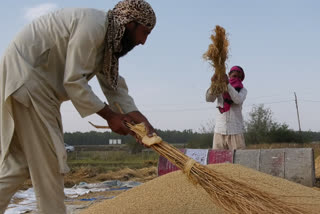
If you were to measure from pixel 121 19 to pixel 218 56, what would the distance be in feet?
9.61

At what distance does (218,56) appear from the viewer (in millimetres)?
5004

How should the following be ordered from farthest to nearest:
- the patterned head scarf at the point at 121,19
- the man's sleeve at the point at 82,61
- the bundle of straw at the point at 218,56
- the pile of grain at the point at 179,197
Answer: the bundle of straw at the point at 218,56, the pile of grain at the point at 179,197, the patterned head scarf at the point at 121,19, the man's sleeve at the point at 82,61

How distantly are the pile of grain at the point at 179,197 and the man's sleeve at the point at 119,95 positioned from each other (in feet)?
2.34

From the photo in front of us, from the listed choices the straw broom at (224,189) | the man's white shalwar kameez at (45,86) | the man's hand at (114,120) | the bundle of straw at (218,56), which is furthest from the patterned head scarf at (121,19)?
the bundle of straw at (218,56)

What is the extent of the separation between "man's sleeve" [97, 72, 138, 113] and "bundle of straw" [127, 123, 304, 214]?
0.26 meters

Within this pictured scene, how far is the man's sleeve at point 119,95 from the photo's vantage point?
2.54 meters

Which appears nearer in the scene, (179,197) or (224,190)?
(224,190)

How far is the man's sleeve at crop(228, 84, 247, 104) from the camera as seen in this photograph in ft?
16.6

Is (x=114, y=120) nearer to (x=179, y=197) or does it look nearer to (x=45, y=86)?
(x=45, y=86)

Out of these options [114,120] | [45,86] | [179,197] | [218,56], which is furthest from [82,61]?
[218,56]

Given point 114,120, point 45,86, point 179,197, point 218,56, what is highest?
point 218,56

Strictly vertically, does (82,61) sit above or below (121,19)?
below

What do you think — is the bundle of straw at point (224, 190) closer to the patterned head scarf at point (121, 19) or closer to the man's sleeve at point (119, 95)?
the man's sleeve at point (119, 95)

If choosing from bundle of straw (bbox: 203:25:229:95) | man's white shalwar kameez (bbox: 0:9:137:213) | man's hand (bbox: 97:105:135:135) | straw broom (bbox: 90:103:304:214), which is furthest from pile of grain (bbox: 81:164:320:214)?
bundle of straw (bbox: 203:25:229:95)
